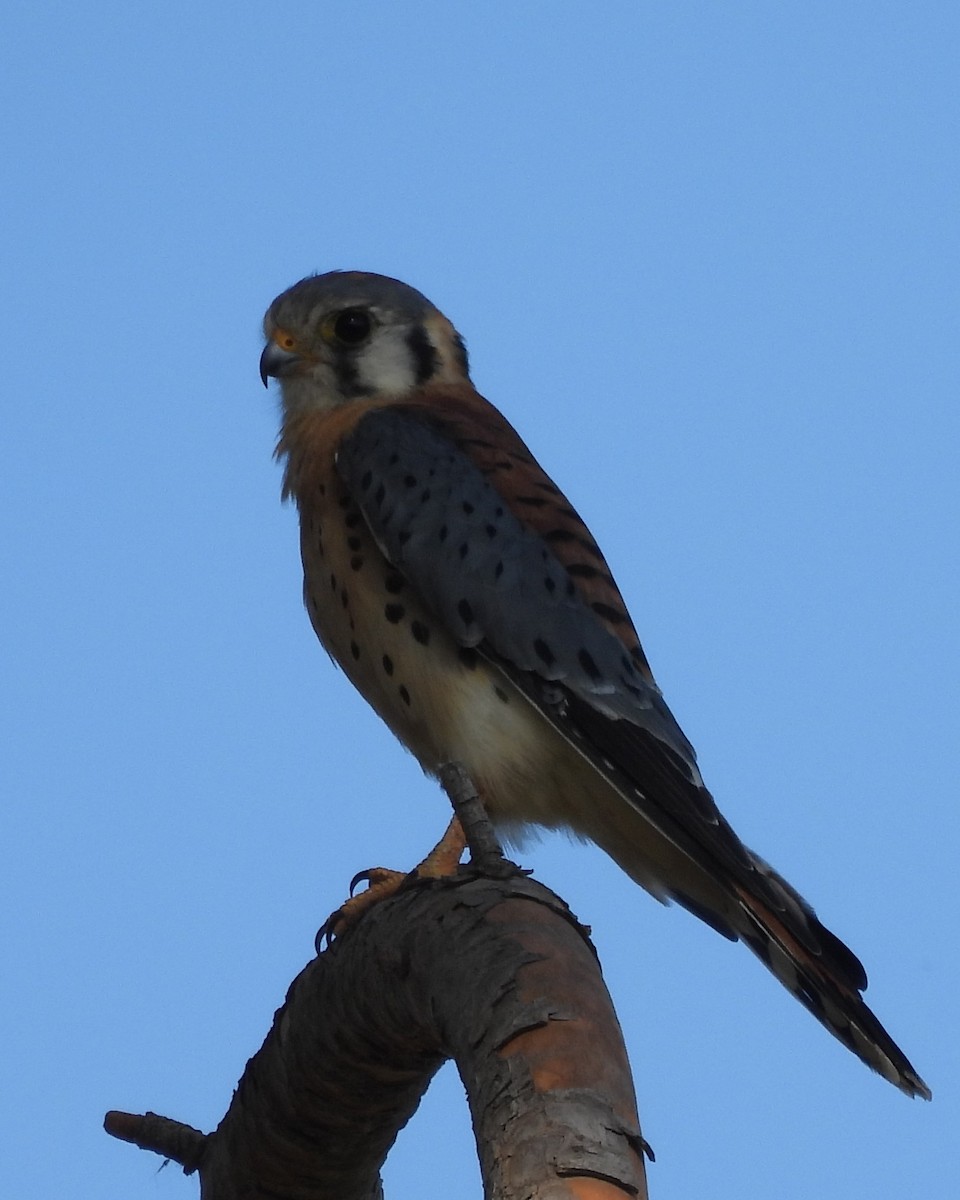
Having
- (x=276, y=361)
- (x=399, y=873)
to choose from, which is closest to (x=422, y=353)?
(x=276, y=361)

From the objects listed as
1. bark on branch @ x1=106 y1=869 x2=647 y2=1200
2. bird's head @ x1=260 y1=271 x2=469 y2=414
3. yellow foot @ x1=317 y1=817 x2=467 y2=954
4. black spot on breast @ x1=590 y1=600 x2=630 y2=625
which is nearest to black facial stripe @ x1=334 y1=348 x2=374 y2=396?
bird's head @ x1=260 y1=271 x2=469 y2=414

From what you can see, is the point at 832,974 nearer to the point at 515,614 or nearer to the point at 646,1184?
the point at 515,614

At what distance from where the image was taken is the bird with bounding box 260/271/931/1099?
3801 millimetres

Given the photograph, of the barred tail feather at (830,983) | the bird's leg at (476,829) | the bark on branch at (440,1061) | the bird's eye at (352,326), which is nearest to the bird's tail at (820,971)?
the barred tail feather at (830,983)

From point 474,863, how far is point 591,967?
1.28 ft

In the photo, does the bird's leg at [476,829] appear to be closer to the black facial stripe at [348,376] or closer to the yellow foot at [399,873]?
the yellow foot at [399,873]

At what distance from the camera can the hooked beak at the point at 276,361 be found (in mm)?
4730

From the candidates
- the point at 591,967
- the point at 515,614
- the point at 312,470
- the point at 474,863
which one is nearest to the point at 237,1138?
the point at 474,863

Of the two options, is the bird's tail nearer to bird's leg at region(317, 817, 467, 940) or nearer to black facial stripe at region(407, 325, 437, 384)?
bird's leg at region(317, 817, 467, 940)

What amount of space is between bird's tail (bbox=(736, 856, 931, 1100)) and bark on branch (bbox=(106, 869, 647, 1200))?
0.93 meters

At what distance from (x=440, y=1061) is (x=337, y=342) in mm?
2417

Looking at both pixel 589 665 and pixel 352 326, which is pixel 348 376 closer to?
pixel 352 326

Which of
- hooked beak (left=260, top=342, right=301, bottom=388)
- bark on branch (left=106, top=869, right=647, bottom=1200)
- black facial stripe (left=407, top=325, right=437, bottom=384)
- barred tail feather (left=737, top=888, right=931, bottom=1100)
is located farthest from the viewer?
black facial stripe (left=407, top=325, right=437, bottom=384)

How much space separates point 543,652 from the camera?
405 cm
